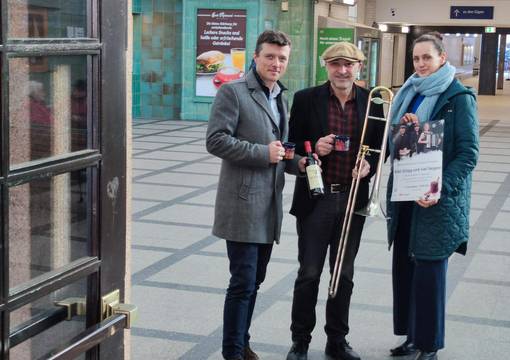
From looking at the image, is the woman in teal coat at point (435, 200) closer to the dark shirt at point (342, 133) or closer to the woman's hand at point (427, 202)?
the woman's hand at point (427, 202)

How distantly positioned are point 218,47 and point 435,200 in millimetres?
16217

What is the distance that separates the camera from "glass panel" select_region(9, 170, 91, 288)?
183cm

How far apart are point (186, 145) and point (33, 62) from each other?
13738mm

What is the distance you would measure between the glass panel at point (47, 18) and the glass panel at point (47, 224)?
31cm

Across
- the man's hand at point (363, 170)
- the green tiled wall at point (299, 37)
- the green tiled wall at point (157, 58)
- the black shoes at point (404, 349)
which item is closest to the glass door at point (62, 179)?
the man's hand at point (363, 170)

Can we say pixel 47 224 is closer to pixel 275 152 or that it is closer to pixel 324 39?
pixel 275 152

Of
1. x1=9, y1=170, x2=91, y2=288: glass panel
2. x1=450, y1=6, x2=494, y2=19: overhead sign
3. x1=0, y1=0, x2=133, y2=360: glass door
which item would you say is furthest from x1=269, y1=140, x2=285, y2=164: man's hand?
x1=450, y1=6, x2=494, y2=19: overhead sign

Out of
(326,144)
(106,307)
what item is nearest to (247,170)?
(326,144)

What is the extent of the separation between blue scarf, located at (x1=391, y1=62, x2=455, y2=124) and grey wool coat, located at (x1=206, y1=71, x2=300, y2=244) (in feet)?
2.51

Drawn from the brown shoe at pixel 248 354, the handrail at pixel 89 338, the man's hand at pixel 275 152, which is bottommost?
the brown shoe at pixel 248 354

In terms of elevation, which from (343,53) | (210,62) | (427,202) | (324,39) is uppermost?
(324,39)

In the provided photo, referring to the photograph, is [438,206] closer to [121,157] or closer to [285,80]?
[121,157]

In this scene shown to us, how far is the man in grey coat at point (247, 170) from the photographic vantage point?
4.20 metres

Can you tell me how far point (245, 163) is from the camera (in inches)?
166
